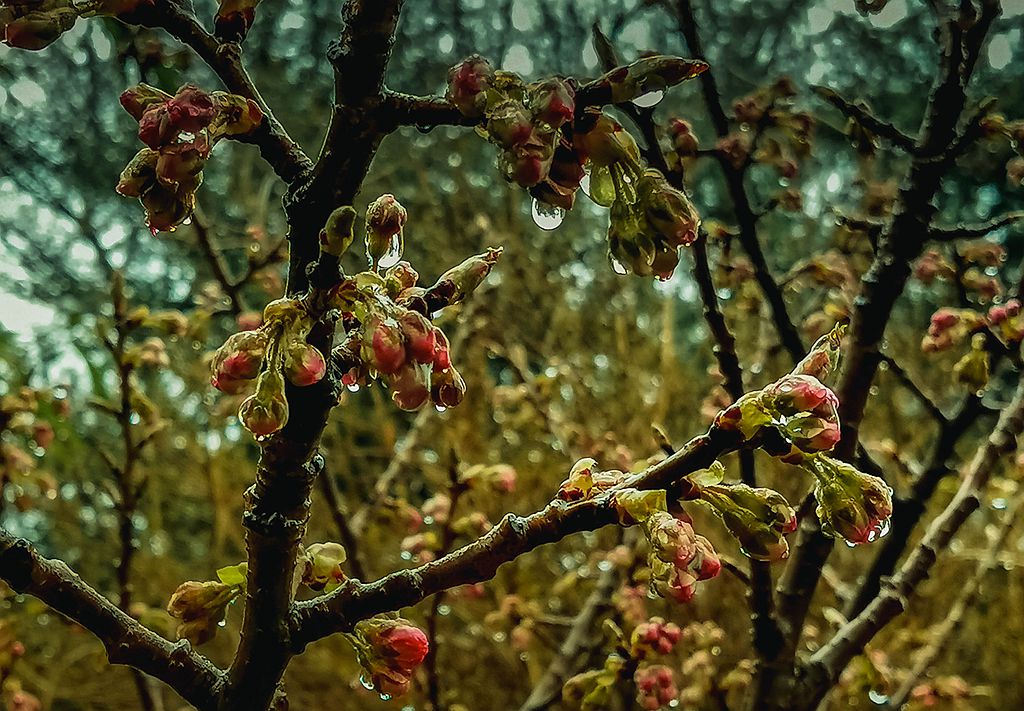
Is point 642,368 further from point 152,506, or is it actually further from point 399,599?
point 399,599

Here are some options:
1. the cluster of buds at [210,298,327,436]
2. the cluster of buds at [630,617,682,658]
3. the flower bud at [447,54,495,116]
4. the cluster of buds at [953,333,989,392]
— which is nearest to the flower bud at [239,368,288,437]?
the cluster of buds at [210,298,327,436]

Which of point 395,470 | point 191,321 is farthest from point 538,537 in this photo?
point 395,470

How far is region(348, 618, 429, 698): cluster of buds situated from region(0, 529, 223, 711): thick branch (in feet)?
0.18

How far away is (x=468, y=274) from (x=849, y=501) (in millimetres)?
165

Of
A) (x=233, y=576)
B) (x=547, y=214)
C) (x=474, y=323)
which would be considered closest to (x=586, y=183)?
(x=547, y=214)

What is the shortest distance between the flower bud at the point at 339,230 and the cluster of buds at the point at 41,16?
0.32 feet

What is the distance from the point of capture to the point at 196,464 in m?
1.79

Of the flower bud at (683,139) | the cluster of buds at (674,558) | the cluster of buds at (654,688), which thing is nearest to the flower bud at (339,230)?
the cluster of buds at (674,558)

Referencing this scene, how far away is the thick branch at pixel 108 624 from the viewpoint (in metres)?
0.34

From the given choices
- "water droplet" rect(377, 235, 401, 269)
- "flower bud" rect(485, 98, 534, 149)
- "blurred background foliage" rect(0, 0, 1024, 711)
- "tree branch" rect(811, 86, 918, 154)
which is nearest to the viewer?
"flower bud" rect(485, 98, 534, 149)

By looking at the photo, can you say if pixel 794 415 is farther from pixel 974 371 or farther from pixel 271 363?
pixel 974 371

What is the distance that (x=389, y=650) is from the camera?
39 cm

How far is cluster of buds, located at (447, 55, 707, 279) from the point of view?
0.93 feet

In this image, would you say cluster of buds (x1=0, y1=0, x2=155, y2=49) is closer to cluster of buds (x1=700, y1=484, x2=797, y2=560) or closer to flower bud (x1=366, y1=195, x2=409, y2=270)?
flower bud (x1=366, y1=195, x2=409, y2=270)
